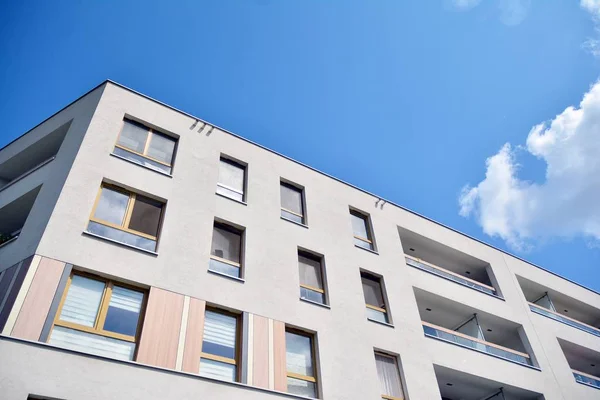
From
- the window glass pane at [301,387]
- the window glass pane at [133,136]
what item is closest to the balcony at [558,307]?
the window glass pane at [301,387]

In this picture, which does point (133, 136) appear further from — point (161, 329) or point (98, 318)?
point (161, 329)

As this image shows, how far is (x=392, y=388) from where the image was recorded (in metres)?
12.9

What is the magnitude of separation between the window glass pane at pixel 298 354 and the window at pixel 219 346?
1.46 meters

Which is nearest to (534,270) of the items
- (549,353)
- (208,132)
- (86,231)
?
(549,353)

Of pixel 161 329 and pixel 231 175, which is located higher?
pixel 231 175

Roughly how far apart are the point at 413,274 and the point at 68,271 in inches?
446

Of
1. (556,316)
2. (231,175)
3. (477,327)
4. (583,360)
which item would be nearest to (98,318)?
(231,175)

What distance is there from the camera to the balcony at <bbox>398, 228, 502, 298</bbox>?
18.4 meters

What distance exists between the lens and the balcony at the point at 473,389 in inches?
604

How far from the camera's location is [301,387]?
1127 centimetres

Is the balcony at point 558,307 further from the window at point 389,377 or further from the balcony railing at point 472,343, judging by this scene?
the window at point 389,377

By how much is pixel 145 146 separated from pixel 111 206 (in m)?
2.63

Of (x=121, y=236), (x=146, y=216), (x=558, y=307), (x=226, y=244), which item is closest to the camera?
(x=121, y=236)

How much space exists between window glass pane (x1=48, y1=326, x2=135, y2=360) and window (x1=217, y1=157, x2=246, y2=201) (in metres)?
5.54
